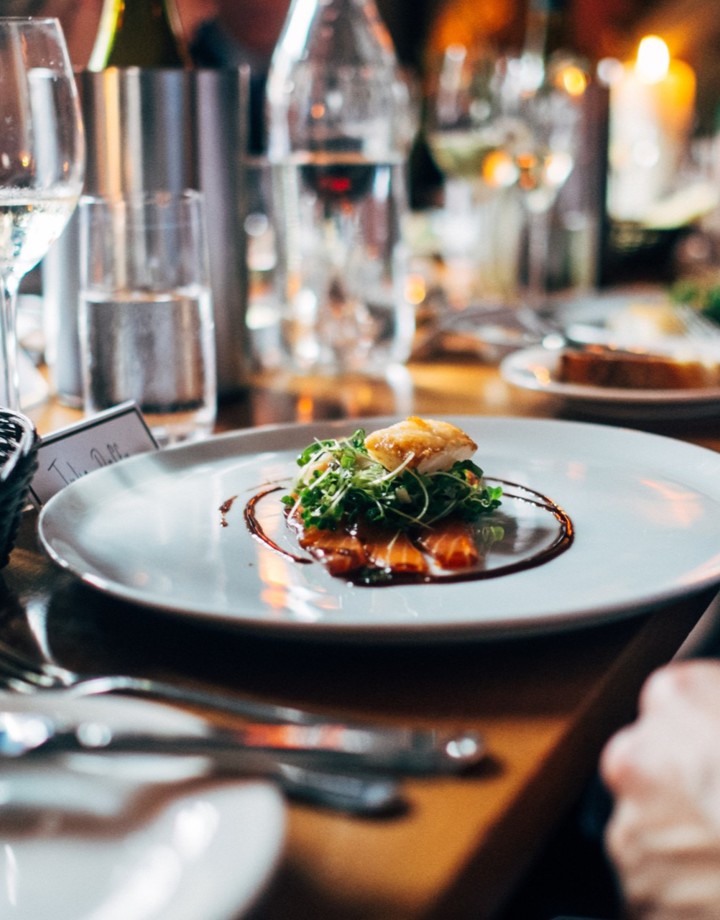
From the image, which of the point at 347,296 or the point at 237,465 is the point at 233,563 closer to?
the point at 237,465

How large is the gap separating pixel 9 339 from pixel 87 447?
3.6 inches

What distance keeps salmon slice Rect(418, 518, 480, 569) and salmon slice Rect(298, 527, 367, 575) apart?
0.04 meters

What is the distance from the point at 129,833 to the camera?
12.6 inches

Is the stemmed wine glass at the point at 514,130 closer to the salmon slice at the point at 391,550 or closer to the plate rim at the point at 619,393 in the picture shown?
the plate rim at the point at 619,393

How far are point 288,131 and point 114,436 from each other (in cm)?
66

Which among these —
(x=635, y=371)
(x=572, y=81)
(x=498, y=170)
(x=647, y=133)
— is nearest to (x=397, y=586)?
(x=635, y=371)

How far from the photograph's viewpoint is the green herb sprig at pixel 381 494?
0.60m

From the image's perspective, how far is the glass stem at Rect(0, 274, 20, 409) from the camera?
27.8 inches

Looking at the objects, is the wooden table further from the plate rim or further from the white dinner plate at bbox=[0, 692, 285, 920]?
the plate rim

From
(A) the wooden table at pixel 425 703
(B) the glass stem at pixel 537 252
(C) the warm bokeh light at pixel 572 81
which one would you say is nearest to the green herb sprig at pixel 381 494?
(A) the wooden table at pixel 425 703

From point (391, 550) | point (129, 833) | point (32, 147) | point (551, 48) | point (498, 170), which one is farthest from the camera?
point (551, 48)

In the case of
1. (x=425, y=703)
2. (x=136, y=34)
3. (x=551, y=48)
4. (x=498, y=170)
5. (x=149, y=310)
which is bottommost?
(x=425, y=703)

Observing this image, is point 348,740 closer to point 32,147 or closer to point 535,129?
point 32,147

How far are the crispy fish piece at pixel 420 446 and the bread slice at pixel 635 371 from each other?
39cm
